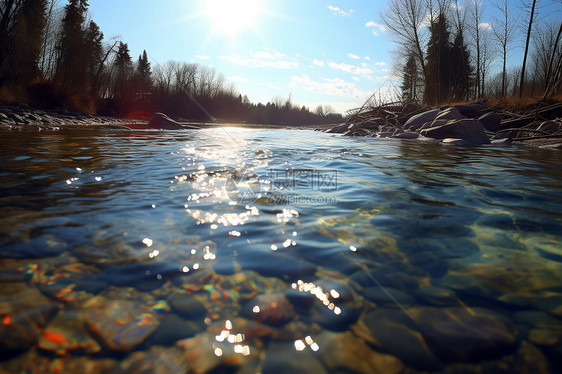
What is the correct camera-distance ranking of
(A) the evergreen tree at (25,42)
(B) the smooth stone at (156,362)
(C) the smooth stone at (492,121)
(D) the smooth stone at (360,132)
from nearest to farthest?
(B) the smooth stone at (156,362)
(C) the smooth stone at (492,121)
(D) the smooth stone at (360,132)
(A) the evergreen tree at (25,42)

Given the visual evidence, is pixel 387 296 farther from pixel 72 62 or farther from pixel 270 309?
pixel 72 62

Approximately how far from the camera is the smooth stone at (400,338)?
83 cm

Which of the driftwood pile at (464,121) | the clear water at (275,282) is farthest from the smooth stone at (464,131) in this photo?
the clear water at (275,282)

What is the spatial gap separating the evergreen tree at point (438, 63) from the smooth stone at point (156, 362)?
2110 centimetres

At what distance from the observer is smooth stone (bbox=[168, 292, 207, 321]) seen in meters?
0.99

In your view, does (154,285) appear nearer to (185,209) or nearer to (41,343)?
(41,343)

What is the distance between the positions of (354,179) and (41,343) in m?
3.09

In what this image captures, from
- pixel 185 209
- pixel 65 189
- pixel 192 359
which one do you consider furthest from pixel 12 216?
pixel 192 359

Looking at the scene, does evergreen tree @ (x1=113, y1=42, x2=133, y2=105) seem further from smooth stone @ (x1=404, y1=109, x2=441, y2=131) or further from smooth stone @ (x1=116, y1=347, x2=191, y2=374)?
smooth stone @ (x1=116, y1=347, x2=191, y2=374)

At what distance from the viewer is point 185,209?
211 centimetres

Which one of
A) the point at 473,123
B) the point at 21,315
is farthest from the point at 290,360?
the point at 473,123

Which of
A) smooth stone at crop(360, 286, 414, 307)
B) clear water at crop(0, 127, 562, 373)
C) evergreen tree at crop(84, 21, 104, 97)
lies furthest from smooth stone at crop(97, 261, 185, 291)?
evergreen tree at crop(84, 21, 104, 97)

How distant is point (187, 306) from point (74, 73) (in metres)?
28.7

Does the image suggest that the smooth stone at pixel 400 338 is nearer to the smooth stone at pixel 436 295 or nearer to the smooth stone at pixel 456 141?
the smooth stone at pixel 436 295
